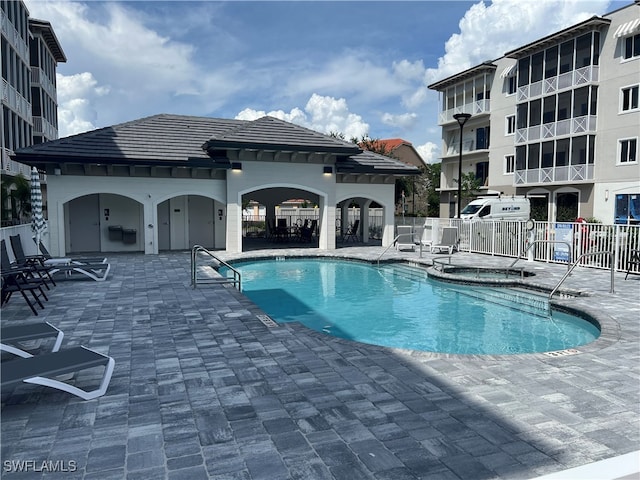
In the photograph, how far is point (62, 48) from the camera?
117 feet

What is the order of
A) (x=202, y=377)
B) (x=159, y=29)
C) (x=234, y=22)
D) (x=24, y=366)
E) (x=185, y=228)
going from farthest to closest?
(x=185, y=228)
(x=234, y=22)
(x=159, y=29)
(x=202, y=377)
(x=24, y=366)

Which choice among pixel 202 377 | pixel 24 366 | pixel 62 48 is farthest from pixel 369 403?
pixel 62 48

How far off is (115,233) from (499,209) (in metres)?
19.2

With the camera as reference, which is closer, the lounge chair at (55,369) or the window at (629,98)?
the lounge chair at (55,369)

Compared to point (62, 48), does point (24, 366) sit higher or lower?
lower

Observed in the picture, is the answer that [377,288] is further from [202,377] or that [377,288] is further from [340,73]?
[340,73]

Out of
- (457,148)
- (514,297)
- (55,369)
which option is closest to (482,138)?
(457,148)

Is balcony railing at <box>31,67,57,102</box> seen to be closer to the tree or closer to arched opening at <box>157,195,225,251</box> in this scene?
the tree

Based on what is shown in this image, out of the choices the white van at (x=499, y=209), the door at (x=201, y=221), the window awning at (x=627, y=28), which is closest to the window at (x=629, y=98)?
the window awning at (x=627, y=28)

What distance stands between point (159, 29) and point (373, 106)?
22.1 m

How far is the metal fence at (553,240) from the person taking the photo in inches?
511

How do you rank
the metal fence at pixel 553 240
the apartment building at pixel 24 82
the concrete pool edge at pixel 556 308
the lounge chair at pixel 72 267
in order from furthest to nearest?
the apartment building at pixel 24 82 → the metal fence at pixel 553 240 → the lounge chair at pixel 72 267 → the concrete pool edge at pixel 556 308

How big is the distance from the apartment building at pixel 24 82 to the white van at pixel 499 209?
2166 cm

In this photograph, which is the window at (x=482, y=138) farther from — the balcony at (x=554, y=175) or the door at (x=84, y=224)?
the door at (x=84, y=224)
